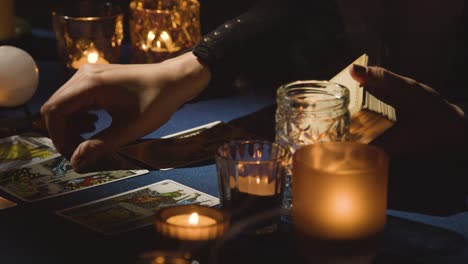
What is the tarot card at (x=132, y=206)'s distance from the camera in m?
1.01

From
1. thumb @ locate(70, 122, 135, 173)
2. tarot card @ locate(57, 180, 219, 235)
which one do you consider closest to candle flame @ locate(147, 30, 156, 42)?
thumb @ locate(70, 122, 135, 173)

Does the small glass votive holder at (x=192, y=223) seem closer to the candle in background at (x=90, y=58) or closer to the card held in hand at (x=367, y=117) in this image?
the card held in hand at (x=367, y=117)

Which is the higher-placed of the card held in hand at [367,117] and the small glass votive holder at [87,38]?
the small glass votive holder at [87,38]

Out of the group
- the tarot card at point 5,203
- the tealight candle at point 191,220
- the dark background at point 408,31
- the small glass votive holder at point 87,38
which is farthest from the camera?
the dark background at point 408,31

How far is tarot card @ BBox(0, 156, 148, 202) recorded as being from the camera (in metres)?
1.12

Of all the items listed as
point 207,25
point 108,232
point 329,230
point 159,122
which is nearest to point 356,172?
point 329,230

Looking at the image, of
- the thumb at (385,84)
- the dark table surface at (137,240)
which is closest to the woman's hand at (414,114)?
the thumb at (385,84)

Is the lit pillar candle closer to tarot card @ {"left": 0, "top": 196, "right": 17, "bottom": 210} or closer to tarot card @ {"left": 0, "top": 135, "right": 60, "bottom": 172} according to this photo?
tarot card @ {"left": 0, "top": 196, "right": 17, "bottom": 210}

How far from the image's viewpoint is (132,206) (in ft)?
3.48

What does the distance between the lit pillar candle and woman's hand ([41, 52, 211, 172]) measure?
0.43 metres

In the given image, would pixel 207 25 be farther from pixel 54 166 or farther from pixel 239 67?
pixel 54 166

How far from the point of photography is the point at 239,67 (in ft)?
4.58

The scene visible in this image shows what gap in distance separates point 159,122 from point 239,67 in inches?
8.6

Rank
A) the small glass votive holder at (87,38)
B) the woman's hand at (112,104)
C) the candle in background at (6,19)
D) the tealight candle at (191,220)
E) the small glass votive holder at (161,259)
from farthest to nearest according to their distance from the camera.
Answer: the candle in background at (6,19), the small glass votive holder at (87,38), the woman's hand at (112,104), the tealight candle at (191,220), the small glass votive holder at (161,259)
